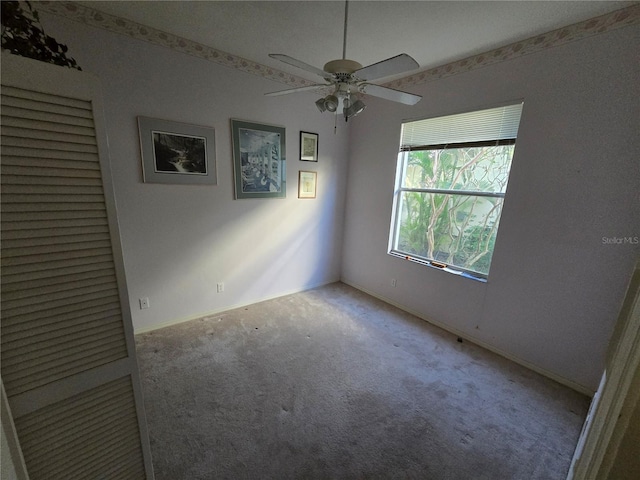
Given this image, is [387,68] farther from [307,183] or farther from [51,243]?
[307,183]

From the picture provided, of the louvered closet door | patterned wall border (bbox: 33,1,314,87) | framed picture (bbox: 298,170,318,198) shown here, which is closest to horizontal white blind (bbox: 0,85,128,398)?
the louvered closet door

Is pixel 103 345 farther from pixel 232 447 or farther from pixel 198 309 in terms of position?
pixel 198 309

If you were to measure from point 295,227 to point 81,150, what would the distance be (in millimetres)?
2665

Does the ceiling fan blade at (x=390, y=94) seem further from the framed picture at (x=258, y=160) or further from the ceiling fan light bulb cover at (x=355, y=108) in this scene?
the framed picture at (x=258, y=160)

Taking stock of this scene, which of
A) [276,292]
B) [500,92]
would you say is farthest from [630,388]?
[276,292]

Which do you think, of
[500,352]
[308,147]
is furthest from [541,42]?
[500,352]

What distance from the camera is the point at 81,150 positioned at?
76 cm

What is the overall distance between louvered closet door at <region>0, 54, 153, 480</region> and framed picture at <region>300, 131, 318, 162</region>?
2554mm

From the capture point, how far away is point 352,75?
1447mm

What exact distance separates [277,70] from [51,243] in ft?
8.95

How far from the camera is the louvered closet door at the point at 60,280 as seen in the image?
2.23 feet

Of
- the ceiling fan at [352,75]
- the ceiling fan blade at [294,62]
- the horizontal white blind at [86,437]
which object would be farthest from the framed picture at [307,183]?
the horizontal white blind at [86,437]

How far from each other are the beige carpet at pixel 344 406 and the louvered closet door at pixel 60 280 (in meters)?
0.76

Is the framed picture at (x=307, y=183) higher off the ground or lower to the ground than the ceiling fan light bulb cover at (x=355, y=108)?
lower
